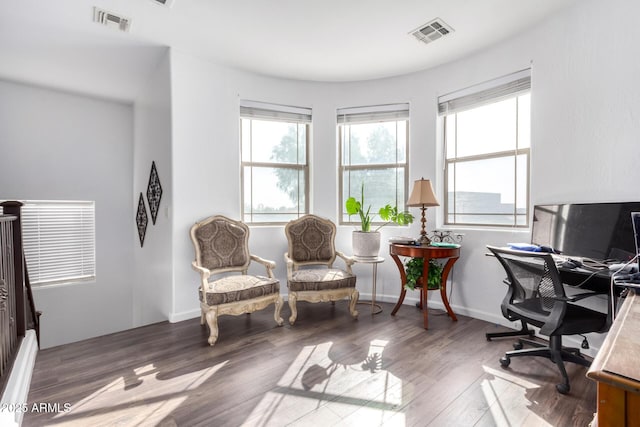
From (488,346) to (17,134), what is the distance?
569cm

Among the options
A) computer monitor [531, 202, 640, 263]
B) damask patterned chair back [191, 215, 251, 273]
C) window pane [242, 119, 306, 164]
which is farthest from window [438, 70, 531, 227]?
damask patterned chair back [191, 215, 251, 273]

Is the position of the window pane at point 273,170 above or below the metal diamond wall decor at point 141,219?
above

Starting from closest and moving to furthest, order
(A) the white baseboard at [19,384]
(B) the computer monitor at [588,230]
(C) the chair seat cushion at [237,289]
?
1. (A) the white baseboard at [19,384]
2. (B) the computer monitor at [588,230]
3. (C) the chair seat cushion at [237,289]

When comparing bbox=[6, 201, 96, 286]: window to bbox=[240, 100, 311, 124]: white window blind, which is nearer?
bbox=[240, 100, 311, 124]: white window blind

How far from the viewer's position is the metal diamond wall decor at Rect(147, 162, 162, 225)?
357 cm

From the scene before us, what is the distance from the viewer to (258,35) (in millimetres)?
2922

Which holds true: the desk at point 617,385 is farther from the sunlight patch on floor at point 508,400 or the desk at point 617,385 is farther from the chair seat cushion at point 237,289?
the chair seat cushion at point 237,289

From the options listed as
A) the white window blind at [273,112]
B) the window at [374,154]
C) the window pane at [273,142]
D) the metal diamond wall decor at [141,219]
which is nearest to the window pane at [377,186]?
the window at [374,154]

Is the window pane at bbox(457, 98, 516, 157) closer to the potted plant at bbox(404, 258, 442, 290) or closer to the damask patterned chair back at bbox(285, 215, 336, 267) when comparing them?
the potted plant at bbox(404, 258, 442, 290)

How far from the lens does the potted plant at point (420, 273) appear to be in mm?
3209

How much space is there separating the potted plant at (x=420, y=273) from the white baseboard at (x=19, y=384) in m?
2.98

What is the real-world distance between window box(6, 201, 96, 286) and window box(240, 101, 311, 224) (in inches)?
94.9

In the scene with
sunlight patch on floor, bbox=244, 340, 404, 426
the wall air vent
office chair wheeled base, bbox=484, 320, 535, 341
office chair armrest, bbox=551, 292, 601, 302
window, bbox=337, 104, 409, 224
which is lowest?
sunlight patch on floor, bbox=244, 340, 404, 426

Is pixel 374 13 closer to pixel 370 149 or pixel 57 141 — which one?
pixel 370 149
